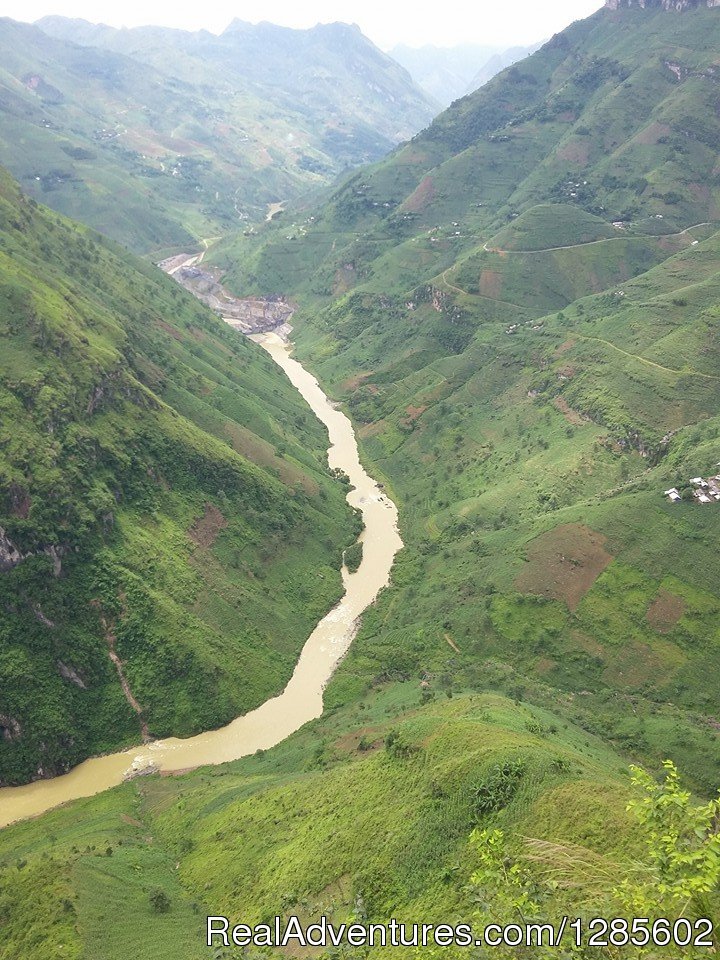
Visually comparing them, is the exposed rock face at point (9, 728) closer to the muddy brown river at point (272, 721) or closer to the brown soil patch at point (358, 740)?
the muddy brown river at point (272, 721)

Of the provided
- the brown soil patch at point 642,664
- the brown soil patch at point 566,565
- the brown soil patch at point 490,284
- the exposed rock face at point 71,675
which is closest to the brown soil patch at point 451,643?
the brown soil patch at point 566,565

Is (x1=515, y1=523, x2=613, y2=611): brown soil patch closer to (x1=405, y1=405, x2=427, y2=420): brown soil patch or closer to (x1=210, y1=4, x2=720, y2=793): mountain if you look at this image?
(x1=210, y1=4, x2=720, y2=793): mountain

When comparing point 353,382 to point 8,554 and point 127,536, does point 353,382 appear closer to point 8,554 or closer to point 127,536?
point 127,536

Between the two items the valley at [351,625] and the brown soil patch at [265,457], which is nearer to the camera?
the valley at [351,625]

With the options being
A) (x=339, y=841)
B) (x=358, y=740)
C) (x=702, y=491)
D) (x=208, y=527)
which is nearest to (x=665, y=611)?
(x=702, y=491)

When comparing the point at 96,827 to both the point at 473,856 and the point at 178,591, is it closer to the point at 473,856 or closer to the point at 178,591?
the point at 178,591

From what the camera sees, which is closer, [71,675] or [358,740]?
[358,740]

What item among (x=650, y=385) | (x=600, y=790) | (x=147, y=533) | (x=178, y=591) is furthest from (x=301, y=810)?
(x=650, y=385)
